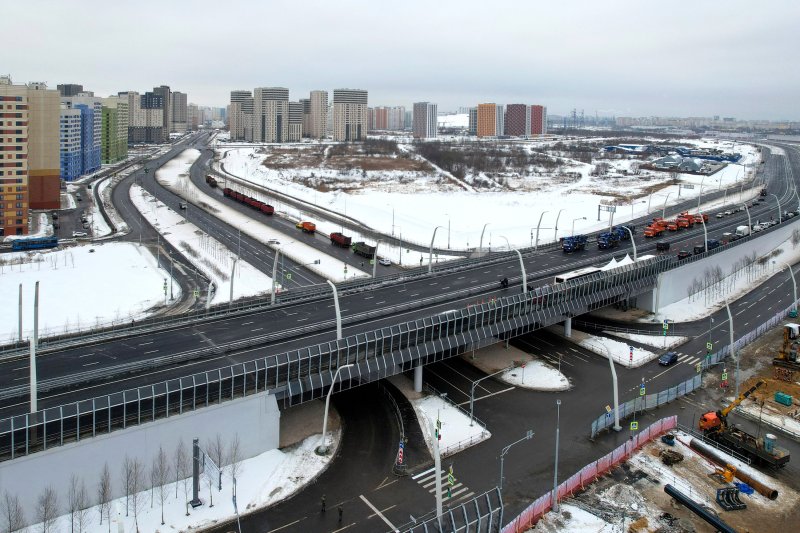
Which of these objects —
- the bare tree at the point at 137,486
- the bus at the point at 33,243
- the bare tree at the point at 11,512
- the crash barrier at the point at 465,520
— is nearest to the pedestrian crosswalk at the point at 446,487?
the crash barrier at the point at 465,520

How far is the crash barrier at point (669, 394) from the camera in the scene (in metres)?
40.2

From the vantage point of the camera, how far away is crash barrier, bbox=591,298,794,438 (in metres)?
40.2

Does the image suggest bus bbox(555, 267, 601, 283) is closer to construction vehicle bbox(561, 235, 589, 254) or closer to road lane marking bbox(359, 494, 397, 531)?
construction vehicle bbox(561, 235, 589, 254)

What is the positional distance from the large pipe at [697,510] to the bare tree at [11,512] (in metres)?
31.0

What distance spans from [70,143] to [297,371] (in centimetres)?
13697

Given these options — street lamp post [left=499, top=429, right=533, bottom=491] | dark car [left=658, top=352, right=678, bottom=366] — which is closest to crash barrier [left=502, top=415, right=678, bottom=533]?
street lamp post [left=499, top=429, right=533, bottom=491]

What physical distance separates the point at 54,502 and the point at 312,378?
1400cm

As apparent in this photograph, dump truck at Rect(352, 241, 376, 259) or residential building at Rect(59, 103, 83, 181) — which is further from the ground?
residential building at Rect(59, 103, 83, 181)

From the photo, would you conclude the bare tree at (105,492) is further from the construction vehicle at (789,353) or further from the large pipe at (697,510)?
the construction vehicle at (789,353)

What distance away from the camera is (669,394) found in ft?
146

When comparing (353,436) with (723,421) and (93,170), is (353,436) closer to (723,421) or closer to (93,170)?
(723,421)

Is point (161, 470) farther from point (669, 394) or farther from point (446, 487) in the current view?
point (669, 394)

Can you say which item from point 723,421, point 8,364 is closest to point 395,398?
point 723,421

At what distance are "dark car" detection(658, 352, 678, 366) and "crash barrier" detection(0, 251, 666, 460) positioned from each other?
7625 mm
